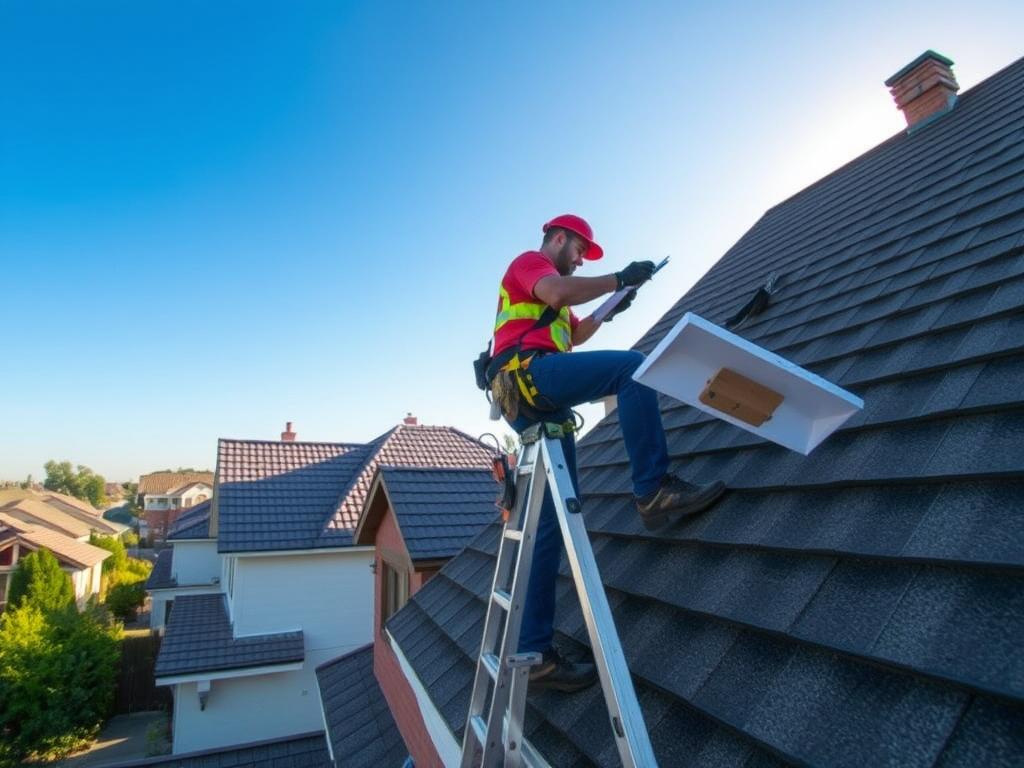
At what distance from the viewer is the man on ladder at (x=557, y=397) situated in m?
2.15

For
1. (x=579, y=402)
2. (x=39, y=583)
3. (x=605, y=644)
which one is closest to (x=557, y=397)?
(x=579, y=402)

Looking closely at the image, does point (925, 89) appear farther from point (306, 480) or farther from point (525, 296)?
point (306, 480)

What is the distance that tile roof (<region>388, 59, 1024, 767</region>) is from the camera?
1.11m

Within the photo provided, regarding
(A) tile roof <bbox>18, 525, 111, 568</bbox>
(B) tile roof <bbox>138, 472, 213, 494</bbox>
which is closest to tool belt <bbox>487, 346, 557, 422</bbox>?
(A) tile roof <bbox>18, 525, 111, 568</bbox>

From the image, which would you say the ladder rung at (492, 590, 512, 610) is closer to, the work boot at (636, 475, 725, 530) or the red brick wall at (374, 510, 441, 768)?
the work boot at (636, 475, 725, 530)

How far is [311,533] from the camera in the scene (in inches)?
543

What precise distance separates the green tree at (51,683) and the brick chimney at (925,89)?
21791mm

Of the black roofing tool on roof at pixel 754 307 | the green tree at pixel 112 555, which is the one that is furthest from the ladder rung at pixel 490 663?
the green tree at pixel 112 555

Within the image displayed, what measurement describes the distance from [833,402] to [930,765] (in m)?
1.03

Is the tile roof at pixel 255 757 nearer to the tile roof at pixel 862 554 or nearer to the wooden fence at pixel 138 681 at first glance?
the tile roof at pixel 862 554

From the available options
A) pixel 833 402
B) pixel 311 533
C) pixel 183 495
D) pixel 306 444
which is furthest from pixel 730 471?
pixel 183 495

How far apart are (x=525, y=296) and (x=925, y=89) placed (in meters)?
6.04

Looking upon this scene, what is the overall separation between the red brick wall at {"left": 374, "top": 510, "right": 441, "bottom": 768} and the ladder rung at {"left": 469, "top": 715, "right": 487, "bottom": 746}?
1968mm

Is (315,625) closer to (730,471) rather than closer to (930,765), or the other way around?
(730,471)
